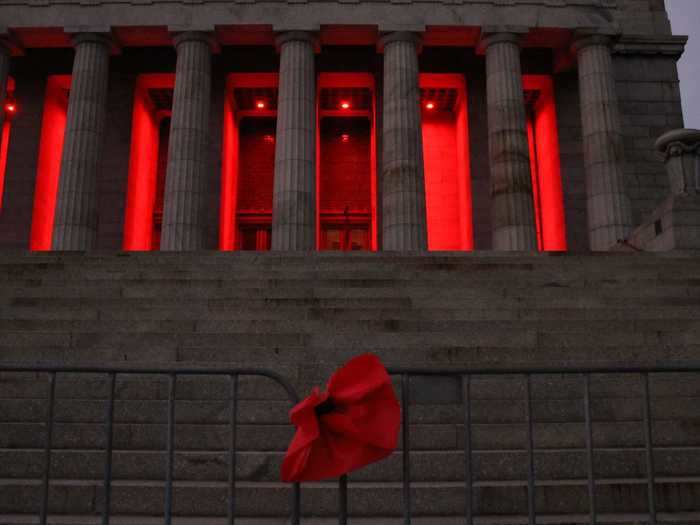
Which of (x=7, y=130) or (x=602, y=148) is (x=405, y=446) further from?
(x=7, y=130)

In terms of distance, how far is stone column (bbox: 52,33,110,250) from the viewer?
71.6 feet

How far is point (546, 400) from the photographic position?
24.0 ft

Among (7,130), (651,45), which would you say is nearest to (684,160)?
(651,45)

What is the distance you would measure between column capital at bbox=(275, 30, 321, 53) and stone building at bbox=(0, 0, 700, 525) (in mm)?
102

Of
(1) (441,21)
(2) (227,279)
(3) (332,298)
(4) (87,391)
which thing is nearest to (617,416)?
(3) (332,298)

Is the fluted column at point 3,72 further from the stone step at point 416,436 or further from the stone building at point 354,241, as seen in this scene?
the stone step at point 416,436

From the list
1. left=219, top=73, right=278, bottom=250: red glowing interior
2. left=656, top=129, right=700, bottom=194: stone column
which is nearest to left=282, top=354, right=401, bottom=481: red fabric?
left=656, top=129, right=700, bottom=194: stone column

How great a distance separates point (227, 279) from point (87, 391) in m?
4.77

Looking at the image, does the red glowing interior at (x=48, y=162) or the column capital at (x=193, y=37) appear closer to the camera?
the column capital at (x=193, y=37)

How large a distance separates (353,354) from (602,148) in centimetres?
1722

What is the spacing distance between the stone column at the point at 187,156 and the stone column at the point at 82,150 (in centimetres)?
255

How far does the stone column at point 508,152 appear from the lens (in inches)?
859

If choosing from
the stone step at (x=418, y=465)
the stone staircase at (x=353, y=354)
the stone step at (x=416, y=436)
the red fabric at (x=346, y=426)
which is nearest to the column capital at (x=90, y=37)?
the stone staircase at (x=353, y=354)

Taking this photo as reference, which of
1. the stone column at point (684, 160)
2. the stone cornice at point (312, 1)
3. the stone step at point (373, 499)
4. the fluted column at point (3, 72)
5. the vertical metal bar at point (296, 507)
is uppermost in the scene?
the stone cornice at point (312, 1)
